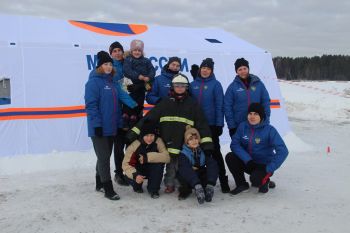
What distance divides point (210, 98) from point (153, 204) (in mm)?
1430

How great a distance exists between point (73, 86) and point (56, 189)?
219cm

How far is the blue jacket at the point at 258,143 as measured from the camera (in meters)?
4.61

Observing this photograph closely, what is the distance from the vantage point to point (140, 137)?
4.59 m

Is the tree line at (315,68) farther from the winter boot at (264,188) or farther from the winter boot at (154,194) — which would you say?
the winter boot at (154,194)

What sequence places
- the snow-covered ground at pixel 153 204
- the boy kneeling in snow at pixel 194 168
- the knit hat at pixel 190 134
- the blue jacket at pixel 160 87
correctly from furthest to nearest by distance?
1. the blue jacket at pixel 160 87
2. the knit hat at pixel 190 134
3. the boy kneeling in snow at pixel 194 168
4. the snow-covered ground at pixel 153 204

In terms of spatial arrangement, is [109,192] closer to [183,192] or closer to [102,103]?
[183,192]

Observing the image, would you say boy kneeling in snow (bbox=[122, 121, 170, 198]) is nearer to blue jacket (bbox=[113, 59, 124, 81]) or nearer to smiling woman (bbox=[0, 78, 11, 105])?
blue jacket (bbox=[113, 59, 124, 81])

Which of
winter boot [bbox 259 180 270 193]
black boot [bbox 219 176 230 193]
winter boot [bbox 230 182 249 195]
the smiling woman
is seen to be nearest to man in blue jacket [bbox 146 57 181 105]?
black boot [bbox 219 176 230 193]

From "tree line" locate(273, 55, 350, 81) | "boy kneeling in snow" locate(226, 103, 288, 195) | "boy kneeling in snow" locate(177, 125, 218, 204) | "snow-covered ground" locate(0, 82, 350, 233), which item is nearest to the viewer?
"snow-covered ground" locate(0, 82, 350, 233)

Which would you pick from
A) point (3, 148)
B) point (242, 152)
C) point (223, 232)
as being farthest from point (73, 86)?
point (223, 232)

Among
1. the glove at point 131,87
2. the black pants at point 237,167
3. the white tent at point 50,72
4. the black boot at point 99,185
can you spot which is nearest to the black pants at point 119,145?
the black boot at point 99,185

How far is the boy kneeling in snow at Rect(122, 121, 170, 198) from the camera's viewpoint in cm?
452

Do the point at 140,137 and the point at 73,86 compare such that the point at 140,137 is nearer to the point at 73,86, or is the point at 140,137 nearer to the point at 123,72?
the point at 123,72

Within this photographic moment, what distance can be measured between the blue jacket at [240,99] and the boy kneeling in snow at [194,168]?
0.64 m
